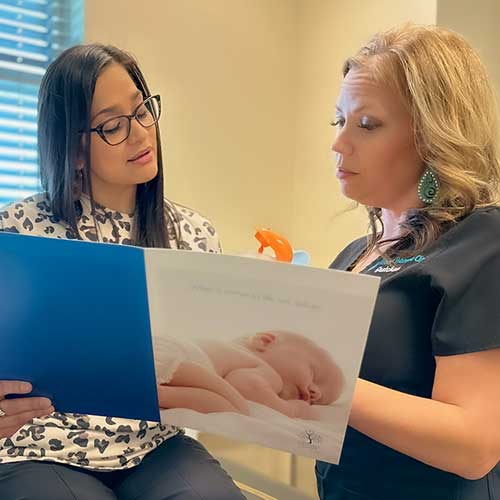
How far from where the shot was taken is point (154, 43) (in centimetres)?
204

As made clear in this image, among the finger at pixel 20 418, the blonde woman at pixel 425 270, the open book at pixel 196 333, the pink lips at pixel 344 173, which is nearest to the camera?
the open book at pixel 196 333

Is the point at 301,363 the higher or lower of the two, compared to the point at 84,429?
higher

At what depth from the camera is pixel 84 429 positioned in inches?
45.2

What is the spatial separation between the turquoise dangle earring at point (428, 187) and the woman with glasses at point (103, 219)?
19.3 inches

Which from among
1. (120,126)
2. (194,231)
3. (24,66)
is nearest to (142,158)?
(120,126)

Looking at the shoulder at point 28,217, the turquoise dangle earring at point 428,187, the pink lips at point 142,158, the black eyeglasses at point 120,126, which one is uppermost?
the black eyeglasses at point 120,126

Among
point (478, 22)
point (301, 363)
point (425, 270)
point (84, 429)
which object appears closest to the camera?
point (301, 363)

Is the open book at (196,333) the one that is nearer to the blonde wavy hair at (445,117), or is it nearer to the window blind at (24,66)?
the blonde wavy hair at (445,117)

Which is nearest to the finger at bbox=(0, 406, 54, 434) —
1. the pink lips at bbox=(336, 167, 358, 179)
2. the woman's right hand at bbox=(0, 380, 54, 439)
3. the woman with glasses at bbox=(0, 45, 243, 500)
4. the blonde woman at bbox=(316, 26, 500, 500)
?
the woman's right hand at bbox=(0, 380, 54, 439)

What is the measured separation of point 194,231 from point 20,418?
1.77 ft

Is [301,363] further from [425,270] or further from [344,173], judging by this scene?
[344,173]

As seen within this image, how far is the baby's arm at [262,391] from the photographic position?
79 centimetres

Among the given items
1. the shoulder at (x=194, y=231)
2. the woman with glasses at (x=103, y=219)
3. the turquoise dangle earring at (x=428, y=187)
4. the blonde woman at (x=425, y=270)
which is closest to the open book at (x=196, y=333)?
the blonde woman at (x=425, y=270)

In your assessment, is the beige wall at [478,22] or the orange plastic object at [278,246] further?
the beige wall at [478,22]
